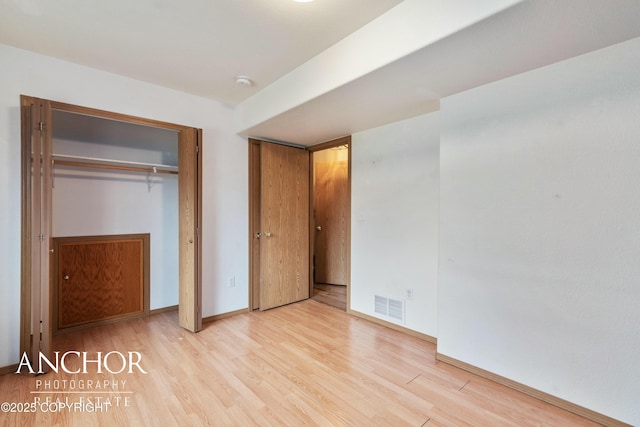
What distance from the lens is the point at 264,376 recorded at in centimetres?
201

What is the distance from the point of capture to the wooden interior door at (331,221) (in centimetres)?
457

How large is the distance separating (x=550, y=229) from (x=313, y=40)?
2026 mm

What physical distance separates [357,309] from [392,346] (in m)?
0.78

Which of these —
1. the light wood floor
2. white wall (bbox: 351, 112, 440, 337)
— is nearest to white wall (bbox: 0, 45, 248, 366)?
the light wood floor

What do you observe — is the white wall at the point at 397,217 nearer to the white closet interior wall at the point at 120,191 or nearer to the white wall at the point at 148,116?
the white wall at the point at 148,116

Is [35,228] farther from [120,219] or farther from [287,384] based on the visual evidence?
[287,384]

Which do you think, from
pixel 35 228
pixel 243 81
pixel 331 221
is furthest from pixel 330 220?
pixel 35 228

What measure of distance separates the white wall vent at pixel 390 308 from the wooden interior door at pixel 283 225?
118 centimetres

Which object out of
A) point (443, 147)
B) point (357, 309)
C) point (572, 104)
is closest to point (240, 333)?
point (357, 309)

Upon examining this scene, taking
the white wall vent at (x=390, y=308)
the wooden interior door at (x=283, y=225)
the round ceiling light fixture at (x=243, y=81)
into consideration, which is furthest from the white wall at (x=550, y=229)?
the wooden interior door at (x=283, y=225)

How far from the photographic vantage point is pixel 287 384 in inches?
75.5

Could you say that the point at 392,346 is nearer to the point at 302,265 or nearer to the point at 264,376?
the point at 264,376

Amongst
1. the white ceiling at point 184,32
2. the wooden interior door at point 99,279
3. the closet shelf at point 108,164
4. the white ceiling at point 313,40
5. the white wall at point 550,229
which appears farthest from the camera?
the wooden interior door at point 99,279

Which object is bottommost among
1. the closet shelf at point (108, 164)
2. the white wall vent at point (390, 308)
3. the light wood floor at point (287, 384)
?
the light wood floor at point (287, 384)
